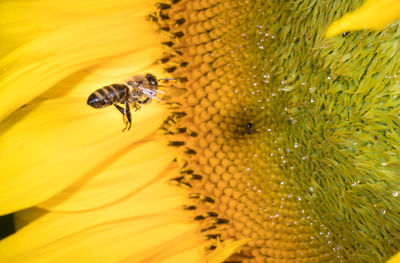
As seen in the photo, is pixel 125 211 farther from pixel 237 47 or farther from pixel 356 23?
pixel 356 23

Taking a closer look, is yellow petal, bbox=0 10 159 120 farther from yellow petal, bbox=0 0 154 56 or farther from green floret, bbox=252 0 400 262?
green floret, bbox=252 0 400 262

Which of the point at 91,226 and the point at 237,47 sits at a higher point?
the point at 237,47

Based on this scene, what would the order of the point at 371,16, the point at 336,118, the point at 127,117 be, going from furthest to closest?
the point at 127,117 < the point at 336,118 < the point at 371,16

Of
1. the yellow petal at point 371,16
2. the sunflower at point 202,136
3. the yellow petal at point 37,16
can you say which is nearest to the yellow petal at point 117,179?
the sunflower at point 202,136

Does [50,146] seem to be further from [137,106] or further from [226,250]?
[226,250]

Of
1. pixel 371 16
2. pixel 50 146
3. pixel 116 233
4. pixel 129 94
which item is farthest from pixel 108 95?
pixel 371 16

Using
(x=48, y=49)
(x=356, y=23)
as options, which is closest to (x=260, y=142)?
(x=356, y=23)

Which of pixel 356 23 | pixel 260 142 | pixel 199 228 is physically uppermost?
pixel 356 23
